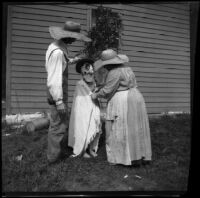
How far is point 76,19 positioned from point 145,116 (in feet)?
5.17

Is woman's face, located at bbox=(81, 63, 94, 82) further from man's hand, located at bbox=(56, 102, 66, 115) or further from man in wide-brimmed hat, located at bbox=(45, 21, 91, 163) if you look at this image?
man's hand, located at bbox=(56, 102, 66, 115)

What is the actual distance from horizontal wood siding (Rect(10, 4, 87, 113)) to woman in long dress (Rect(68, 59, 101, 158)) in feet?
1.50

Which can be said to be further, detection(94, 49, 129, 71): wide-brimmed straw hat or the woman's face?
the woman's face

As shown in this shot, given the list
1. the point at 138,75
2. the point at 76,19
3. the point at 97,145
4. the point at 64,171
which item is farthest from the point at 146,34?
the point at 64,171

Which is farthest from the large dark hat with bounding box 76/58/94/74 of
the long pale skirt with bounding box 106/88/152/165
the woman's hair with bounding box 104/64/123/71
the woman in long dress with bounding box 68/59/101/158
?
the long pale skirt with bounding box 106/88/152/165

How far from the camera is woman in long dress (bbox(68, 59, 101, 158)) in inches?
137

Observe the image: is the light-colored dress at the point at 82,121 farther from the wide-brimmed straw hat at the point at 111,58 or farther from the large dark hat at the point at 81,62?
the wide-brimmed straw hat at the point at 111,58

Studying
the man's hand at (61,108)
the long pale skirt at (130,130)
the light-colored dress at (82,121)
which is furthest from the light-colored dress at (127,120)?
the man's hand at (61,108)

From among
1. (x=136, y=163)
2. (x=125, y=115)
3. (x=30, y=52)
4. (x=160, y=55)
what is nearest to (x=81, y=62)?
(x=30, y=52)

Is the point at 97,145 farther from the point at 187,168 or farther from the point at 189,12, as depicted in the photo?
the point at 189,12

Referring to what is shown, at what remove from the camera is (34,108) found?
3.33 m

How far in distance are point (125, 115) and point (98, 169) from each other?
764 mm

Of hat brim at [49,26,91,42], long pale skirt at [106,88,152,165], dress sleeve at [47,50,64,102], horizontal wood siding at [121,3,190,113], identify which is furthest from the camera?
horizontal wood siding at [121,3,190,113]

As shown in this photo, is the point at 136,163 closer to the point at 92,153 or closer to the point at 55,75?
the point at 92,153
